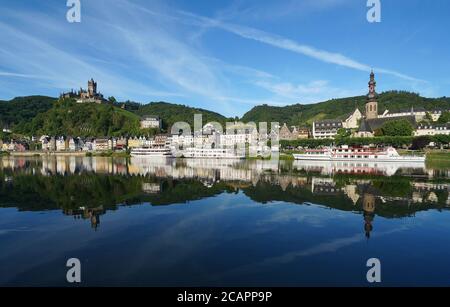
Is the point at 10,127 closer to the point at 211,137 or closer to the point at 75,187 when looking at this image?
the point at 211,137

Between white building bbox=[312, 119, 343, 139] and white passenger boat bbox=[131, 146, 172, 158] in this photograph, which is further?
white building bbox=[312, 119, 343, 139]

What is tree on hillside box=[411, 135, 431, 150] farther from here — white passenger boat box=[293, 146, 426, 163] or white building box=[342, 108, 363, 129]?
white building box=[342, 108, 363, 129]

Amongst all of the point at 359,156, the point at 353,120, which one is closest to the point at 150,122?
the point at 353,120

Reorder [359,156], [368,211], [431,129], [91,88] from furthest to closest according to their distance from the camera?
[91,88] < [431,129] < [359,156] < [368,211]

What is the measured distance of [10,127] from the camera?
547 feet

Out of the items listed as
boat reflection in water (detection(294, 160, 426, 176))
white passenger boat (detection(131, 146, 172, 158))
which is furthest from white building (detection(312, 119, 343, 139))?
boat reflection in water (detection(294, 160, 426, 176))

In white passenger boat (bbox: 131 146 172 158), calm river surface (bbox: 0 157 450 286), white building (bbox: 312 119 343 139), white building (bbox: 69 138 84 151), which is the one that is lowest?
calm river surface (bbox: 0 157 450 286)

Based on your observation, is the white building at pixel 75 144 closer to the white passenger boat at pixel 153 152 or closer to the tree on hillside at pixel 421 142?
the white passenger boat at pixel 153 152

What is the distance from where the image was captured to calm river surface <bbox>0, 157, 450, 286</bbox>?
33.5ft

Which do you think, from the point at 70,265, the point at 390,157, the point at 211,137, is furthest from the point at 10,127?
the point at 70,265

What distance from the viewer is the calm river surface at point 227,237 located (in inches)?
402

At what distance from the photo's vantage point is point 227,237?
14.2 metres

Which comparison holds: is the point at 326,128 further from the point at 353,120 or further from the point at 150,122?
the point at 150,122
